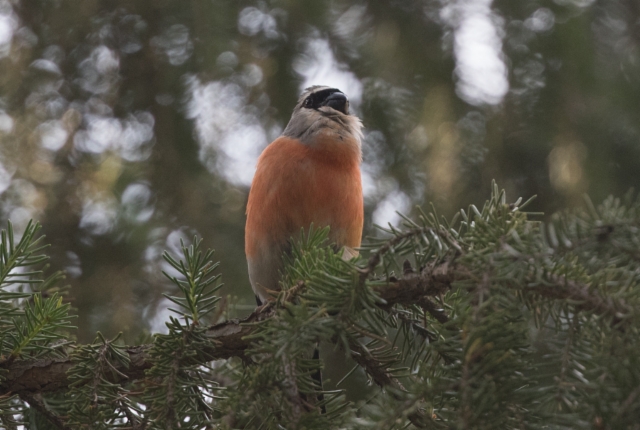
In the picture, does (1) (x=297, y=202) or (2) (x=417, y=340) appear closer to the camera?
(2) (x=417, y=340)

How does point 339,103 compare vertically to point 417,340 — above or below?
below

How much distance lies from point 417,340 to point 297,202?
143 cm

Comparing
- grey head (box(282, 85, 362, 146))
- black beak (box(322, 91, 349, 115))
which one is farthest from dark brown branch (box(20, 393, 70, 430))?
black beak (box(322, 91, 349, 115))

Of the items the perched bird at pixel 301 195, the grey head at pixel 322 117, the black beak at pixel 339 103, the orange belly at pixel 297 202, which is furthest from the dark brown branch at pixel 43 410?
the black beak at pixel 339 103

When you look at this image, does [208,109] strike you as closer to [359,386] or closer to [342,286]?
[359,386]

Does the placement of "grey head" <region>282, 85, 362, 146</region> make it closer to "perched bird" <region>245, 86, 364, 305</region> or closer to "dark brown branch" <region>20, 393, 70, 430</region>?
"perched bird" <region>245, 86, 364, 305</region>

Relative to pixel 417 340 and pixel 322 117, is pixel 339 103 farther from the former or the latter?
pixel 417 340

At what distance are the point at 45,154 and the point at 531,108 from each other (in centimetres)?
327

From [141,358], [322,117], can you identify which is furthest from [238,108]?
[141,358]

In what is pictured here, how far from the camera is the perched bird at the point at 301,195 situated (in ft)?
11.3

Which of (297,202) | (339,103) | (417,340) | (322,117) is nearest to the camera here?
(417,340)

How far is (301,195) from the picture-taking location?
3.45 metres

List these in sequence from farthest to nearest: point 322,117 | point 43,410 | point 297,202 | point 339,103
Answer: point 339,103 → point 322,117 → point 297,202 → point 43,410

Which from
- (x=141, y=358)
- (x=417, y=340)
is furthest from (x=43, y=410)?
(x=417, y=340)
